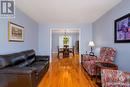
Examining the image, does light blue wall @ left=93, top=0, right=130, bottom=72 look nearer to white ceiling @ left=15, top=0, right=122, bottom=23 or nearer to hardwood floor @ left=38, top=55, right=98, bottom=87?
white ceiling @ left=15, top=0, right=122, bottom=23

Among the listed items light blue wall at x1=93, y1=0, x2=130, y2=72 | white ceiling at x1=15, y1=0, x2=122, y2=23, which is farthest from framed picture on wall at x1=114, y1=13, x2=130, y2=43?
white ceiling at x1=15, y1=0, x2=122, y2=23

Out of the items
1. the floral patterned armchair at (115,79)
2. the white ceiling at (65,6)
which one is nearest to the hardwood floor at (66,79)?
the floral patterned armchair at (115,79)

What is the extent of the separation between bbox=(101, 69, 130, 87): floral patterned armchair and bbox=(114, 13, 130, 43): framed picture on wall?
4.01ft

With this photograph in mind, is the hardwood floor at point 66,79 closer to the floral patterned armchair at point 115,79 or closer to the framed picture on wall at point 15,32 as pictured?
the floral patterned armchair at point 115,79

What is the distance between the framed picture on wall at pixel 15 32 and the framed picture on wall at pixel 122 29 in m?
3.23

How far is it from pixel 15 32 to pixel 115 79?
3.28 m

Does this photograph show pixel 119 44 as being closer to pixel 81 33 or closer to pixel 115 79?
pixel 115 79

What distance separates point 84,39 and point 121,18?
3971 mm

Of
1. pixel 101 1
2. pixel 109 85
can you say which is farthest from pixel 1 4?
pixel 109 85

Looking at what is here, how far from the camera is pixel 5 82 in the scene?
101 inches

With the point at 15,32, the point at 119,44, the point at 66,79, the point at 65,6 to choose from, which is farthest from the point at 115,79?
the point at 15,32

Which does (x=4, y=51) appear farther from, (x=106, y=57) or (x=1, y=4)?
(x=106, y=57)

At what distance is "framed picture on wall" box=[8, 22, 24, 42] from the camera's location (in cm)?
384

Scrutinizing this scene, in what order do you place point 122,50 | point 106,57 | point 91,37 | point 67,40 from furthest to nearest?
point 67,40 → point 91,37 → point 106,57 → point 122,50
